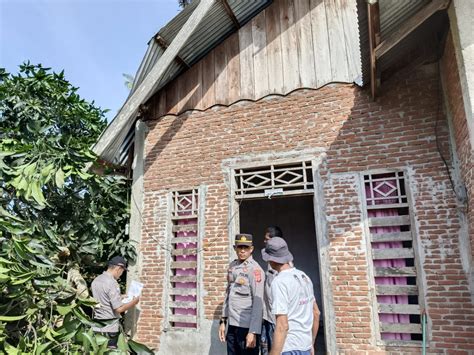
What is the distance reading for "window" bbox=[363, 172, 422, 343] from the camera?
158 inches

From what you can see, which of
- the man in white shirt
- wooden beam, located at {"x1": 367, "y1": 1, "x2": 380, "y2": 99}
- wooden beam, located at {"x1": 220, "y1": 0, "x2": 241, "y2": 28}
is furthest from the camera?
wooden beam, located at {"x1": 220, "y1": 0, "x2": 241, "y2": 28}

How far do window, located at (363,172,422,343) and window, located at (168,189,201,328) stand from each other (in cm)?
251

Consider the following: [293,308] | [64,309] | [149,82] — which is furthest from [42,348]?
[149,82]

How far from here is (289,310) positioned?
2635 mm

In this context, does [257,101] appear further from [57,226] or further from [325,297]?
[57,226]

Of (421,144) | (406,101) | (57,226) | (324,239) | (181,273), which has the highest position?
(406,101)

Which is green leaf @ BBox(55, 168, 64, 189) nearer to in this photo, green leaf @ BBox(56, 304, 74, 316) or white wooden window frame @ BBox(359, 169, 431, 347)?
green leaf @ BBox(56, 304, 74, 316)

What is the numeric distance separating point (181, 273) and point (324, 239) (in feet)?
7.38

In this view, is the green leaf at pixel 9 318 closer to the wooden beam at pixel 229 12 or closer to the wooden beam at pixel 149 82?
the wooden beam at pixel 149 82

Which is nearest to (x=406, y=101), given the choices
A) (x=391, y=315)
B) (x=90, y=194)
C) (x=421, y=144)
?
(x=421, y=144)

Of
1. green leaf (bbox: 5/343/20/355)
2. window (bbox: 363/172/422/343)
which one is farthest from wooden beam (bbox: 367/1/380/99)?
green leaf (bbox: 5/343/20/355)

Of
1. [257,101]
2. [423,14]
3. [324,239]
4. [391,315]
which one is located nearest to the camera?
[423,14]

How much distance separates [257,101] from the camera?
207 inches

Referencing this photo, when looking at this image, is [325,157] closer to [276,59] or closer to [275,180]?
[275,180]
